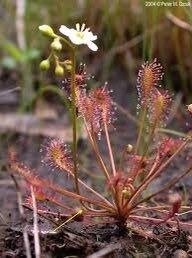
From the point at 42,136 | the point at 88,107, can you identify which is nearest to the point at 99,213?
the point at 88,107

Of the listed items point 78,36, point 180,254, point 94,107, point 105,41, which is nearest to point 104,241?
point 180,254

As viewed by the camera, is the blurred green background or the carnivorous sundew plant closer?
the carnivorous sundew plant

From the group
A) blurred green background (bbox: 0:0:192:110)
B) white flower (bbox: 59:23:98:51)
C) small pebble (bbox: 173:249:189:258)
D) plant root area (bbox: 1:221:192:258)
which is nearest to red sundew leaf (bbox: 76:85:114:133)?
white flower (bbox: 59:23:98:51)

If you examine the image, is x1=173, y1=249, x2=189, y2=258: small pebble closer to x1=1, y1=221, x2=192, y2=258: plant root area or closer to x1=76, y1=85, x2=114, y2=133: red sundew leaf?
x1=1, y1=221, x2=192, y2=258: plant root area

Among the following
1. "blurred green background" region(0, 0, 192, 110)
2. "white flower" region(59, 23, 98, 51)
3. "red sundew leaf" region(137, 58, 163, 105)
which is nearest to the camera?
"white flower" region(59, 23, 98, 51)

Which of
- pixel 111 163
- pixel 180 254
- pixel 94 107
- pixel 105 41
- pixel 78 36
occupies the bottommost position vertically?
pixel 180 254

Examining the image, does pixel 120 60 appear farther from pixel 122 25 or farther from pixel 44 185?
pixel 44 185

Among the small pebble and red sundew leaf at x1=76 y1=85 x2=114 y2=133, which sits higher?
red sundew leaf at x1=76 y1=85 x2=114 y2=133

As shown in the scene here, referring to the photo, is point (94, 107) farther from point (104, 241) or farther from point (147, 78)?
point (104, 241)
